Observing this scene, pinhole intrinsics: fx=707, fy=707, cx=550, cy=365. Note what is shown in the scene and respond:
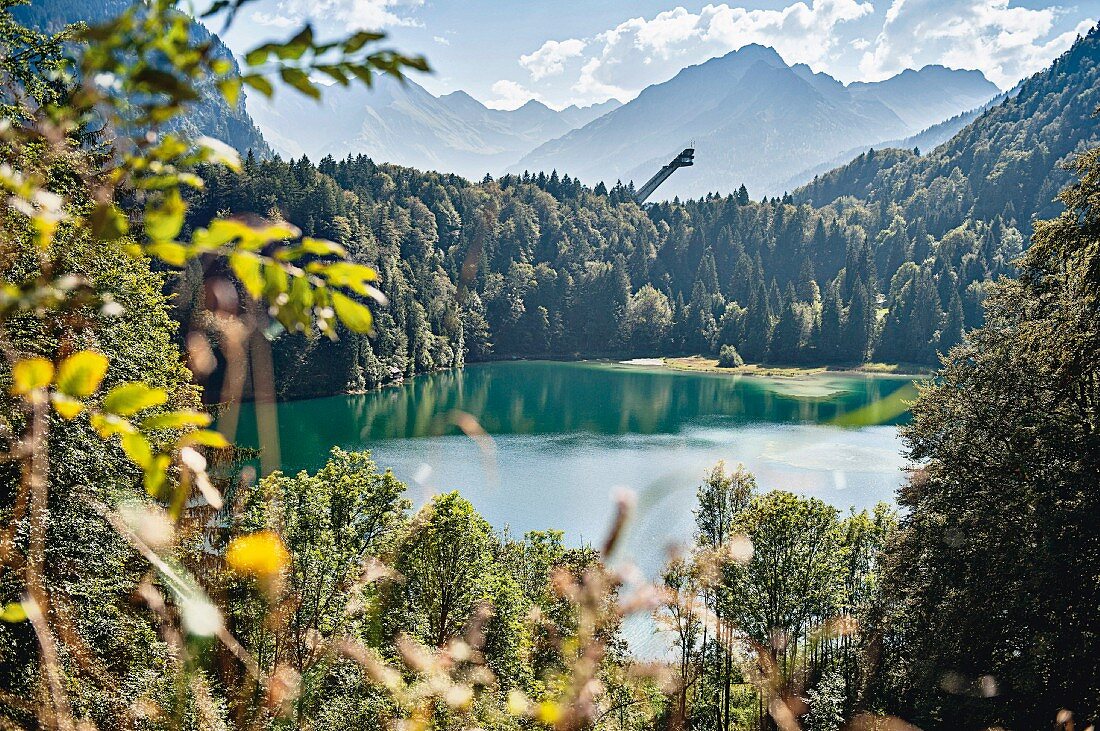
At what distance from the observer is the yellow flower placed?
12984 millimetres

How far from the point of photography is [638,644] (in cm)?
2105

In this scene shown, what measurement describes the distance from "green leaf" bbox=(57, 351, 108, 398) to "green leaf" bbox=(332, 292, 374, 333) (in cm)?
27

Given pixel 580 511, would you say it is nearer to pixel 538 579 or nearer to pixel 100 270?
pixel 538 579

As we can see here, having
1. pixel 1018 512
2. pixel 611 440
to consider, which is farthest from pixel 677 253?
pixel 1018 512

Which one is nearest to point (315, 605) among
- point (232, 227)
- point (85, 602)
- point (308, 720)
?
point (308, 720)

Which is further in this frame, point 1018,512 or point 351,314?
point 1018,512

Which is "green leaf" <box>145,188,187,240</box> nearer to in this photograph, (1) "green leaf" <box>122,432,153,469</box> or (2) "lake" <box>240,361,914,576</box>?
(1) "green leaf" <box>122,432,153,469</box>

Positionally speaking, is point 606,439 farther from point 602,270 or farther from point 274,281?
point 602,270

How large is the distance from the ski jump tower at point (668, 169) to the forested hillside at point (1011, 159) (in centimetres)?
4135

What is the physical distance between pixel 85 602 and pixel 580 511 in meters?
23.2

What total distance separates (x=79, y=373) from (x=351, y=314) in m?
0.31

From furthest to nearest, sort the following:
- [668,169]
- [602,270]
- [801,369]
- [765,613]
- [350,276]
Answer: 1. [602,270]
2. [668,169]
3. [801,369]
4. [765,613]
5. [350,276]

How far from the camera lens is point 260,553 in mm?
13242

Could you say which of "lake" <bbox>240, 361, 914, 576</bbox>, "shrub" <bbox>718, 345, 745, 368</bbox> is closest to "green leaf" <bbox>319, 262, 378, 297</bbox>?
"lake" <bbox>240, 361, 914, 576</bbox>
